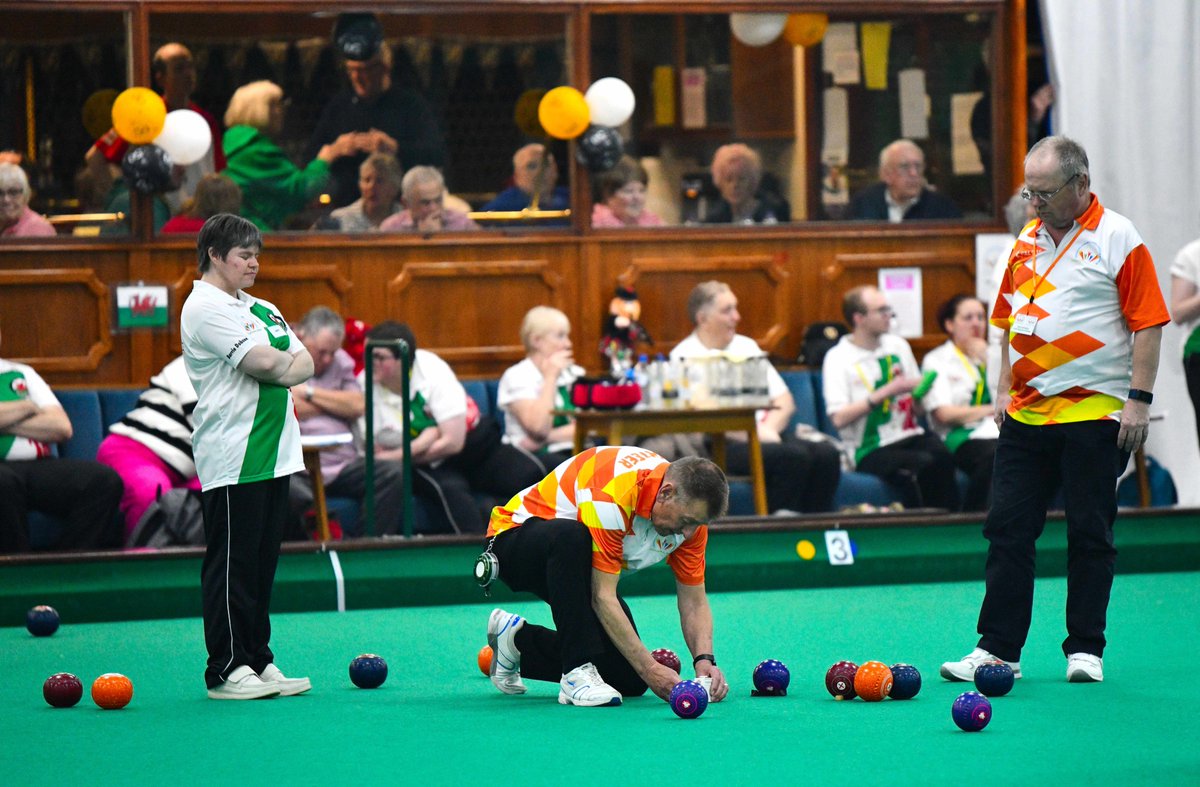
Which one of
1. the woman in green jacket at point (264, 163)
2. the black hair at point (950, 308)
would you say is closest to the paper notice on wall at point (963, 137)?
the black hair at point (950, 308)

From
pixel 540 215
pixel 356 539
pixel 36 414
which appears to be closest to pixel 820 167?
pixel 540 215

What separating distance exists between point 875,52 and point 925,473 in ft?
8.13

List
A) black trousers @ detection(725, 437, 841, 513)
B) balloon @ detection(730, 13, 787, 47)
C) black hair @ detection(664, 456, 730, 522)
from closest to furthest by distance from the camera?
1. black hair @ detection(664, 456, 730, 522)
2. black trousers @ detection(725, 437, 841, 513)
3. balloon @ detection(730, 13, 787, 47)

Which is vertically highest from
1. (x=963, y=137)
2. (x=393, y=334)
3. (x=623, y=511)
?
(x=963, y=137)

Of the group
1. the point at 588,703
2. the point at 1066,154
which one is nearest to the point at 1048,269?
the point at 1066,154

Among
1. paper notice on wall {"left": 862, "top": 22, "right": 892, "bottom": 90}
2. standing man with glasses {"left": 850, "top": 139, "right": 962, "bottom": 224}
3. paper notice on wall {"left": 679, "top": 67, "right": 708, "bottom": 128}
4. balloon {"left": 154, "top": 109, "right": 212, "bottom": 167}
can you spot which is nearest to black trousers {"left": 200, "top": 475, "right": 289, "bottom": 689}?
balloon {"left": 154, "top": 109, "right": 212, "bottom": 167}

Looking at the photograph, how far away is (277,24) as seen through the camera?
29.1 ft

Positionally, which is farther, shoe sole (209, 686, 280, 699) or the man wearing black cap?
the man wearing black cap

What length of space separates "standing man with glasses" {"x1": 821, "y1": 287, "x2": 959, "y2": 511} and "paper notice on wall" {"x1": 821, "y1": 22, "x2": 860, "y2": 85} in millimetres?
1358

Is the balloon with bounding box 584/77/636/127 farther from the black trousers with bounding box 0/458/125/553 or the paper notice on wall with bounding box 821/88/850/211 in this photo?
the black trousers with bounding box 0/458/125/553

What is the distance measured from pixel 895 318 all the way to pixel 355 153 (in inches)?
112

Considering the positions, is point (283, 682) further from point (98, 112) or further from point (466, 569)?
point (98, 112)

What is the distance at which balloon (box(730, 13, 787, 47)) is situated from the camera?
367 inches

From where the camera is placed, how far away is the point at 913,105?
9.59 meters
